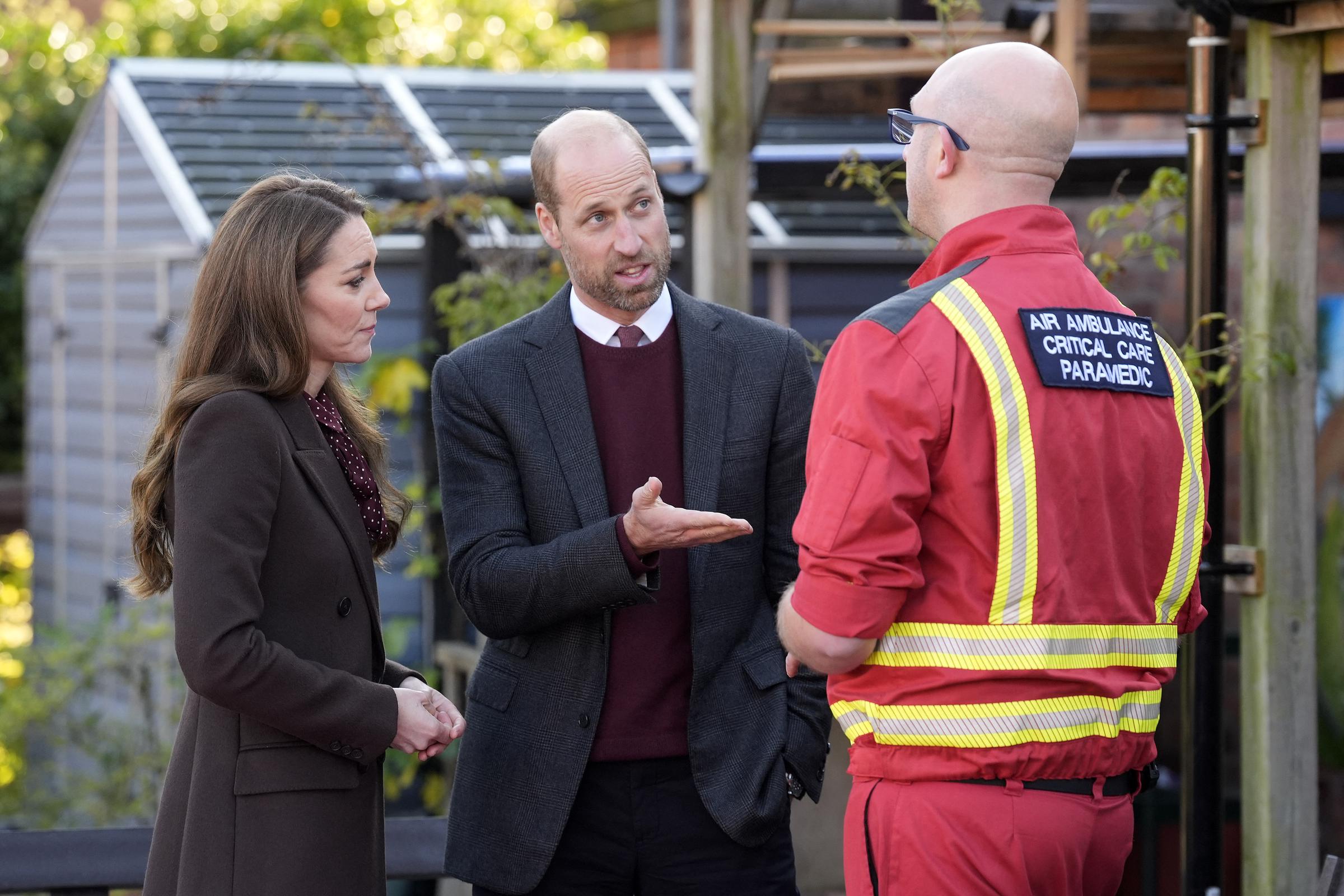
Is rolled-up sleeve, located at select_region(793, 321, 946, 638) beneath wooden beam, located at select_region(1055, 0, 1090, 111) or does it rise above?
beneath

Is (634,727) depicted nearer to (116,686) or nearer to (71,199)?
(116,686)

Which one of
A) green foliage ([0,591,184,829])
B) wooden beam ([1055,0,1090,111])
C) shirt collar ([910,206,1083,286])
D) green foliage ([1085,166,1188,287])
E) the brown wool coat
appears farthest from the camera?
green foliage ([0,591,184,829])

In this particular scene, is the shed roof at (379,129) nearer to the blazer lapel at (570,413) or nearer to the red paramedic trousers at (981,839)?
the blazer lapel at (570,413)

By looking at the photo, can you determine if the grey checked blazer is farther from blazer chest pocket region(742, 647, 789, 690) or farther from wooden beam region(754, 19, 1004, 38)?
wooden beam region(754, 19, 1004, 38)

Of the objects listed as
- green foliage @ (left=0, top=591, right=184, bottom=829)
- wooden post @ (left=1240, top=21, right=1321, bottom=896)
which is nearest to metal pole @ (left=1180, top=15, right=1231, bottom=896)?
wooden post @ (left=1240, top=21, right=1321, bottom=896)

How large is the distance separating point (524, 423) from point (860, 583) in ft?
2.74

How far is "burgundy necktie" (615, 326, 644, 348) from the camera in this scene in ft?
8.75

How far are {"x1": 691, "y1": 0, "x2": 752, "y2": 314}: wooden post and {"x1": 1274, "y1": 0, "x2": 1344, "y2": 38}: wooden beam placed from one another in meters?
1.71

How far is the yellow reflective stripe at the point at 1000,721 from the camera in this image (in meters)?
1.95

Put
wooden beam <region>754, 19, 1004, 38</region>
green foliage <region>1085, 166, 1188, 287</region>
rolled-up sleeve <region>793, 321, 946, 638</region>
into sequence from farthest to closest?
wooden beam <region>754, 19, 1004, 38</region> → green foliage <region>1085, 166, 1188, 287</region> → rolled-up sleeve <region>793, 321, 946, 638</region>

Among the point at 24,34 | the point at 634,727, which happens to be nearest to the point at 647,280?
the point at 634,727

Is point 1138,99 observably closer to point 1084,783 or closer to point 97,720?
point 1084,783

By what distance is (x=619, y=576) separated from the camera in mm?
2367

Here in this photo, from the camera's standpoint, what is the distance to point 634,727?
251 cm
